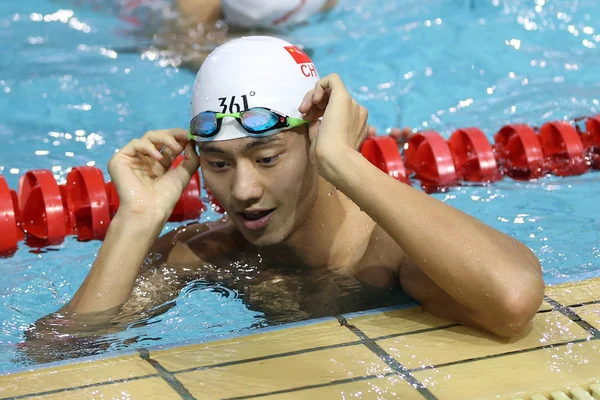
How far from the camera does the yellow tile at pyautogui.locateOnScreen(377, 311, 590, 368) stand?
2100 millimetres

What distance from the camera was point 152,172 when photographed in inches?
117

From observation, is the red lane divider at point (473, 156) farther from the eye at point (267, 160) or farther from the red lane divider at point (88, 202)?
the eye at point (267, 160)

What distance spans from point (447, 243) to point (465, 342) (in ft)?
0.83

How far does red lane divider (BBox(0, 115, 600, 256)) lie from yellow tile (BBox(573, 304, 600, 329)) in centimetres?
195

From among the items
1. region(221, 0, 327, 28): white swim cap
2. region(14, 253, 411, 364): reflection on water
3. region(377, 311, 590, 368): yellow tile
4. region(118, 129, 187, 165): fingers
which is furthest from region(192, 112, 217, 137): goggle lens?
region(221, 0, 327, 28): white swim cap

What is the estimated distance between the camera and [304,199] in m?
2.67

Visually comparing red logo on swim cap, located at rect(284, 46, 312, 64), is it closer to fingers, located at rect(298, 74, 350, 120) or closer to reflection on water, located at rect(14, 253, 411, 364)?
fingers, located at rect(298, 74, 350, 120)

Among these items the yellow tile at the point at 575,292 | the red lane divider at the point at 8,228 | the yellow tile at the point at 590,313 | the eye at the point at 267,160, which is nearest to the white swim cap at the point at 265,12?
the red lane divider at the point at 8,228

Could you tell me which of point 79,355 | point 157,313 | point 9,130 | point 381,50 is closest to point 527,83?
point 381,50

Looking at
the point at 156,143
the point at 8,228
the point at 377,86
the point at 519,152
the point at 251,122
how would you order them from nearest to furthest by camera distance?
the point at 251,122, the point at 156,143, the point at 8,228, the point at 519,152, the point at 377,86

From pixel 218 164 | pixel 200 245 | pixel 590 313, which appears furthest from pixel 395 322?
pixel 200 245

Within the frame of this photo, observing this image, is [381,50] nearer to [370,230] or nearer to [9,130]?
[9,130]

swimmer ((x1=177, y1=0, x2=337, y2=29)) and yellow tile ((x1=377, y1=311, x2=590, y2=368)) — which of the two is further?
swimmer ((x1=177, y1=0, x2=337, y2=29))

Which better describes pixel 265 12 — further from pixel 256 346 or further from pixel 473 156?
pixel 256 346
